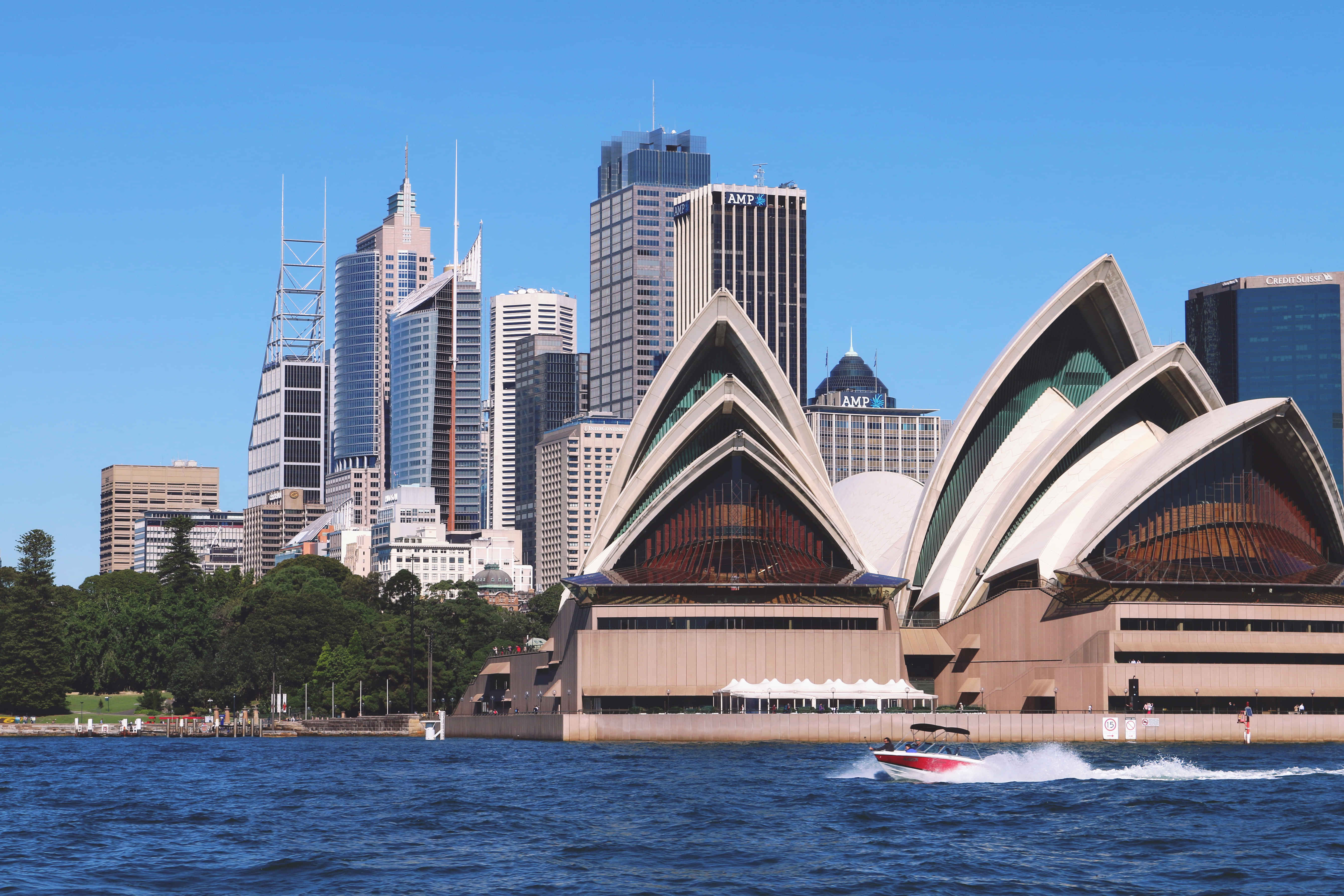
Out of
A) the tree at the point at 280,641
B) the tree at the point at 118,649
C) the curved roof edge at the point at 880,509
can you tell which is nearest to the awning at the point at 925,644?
the curved roof edge at the point at 880,509

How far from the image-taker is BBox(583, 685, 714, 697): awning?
102 meters

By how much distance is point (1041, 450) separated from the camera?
360 ft

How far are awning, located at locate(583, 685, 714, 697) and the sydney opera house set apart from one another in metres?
0.13

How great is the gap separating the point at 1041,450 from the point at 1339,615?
768 inches

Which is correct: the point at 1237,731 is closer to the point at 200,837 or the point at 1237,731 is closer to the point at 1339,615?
the point at 1339,615

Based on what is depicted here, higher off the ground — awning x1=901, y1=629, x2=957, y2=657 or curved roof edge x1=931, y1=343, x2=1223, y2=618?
curved roof edge x1=931, y1=343, x2=1223, y2=618

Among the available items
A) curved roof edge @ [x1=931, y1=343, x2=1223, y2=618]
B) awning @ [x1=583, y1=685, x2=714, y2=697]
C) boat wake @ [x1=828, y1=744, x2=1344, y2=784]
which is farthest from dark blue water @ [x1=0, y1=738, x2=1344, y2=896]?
curved roof edge @ [x1=931, y1=343, x2=1223, y2=618]

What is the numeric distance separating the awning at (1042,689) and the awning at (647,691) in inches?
739

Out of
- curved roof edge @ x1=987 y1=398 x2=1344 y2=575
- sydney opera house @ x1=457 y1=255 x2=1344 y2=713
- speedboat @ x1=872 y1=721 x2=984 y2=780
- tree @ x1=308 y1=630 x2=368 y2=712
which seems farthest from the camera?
tree @ x1=308 y1=630 x2=368 y2=712

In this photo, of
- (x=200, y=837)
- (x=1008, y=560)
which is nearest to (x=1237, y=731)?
(x=1008, y=560)

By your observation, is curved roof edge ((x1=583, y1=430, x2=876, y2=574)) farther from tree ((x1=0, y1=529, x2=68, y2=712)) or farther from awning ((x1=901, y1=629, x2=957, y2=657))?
tree ((x1=0, y1=529, x2=68, y2=712))

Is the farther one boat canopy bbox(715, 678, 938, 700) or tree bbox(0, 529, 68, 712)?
tree bbox(0, 529, 68, 712)

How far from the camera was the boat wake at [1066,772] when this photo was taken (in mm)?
66938

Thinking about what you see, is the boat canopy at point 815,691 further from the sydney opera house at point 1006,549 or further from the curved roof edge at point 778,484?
the curved roof edge at point 778,484
